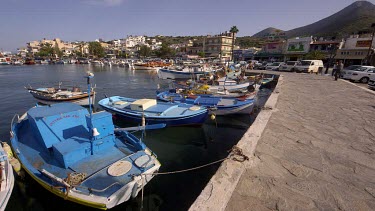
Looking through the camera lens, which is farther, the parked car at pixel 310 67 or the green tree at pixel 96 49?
the green tree at pixel 96 49

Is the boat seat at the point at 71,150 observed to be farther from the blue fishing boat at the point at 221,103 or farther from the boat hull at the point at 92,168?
the blue fishing boat at the point at 221,103

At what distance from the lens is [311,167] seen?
15.8 feet

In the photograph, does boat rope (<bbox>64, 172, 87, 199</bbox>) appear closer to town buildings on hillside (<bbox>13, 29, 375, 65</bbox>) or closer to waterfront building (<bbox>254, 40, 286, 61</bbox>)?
town buildings on hillside (<bbox>13, 29, 375, 65</bbox>)

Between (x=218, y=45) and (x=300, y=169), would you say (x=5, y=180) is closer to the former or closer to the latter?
(x=300, y=169)

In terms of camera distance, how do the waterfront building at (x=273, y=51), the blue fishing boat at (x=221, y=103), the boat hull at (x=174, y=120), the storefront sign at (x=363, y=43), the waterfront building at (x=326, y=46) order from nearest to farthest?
the boat hull at (x=174, y=120)
the blue fishing boat at (x=221, y=103)
the storefront sign at (x=363, y=43)
the waterfront building at (x=326, y=46)
the waterfront building at (x=273, y=51)

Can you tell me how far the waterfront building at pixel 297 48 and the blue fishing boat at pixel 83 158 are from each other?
5952 cm

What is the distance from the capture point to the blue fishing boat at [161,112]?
11945mm

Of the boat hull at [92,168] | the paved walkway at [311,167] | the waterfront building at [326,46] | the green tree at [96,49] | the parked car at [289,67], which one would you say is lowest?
the boat hull at [92,168]

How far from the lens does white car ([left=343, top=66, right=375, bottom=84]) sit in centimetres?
2264

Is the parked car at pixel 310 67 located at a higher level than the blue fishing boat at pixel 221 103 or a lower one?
higher

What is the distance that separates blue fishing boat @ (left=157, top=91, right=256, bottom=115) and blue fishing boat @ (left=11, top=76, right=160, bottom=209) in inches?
301

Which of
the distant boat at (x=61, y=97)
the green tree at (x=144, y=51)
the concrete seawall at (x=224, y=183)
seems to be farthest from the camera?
the green tree at (x=144, y=51)

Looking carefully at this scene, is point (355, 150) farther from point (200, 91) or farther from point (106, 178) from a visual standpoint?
point (200, 91)

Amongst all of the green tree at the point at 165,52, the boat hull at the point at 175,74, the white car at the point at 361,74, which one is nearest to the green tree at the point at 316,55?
the white car at the point at 361,74
